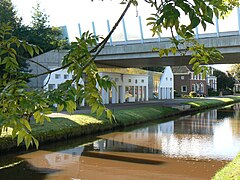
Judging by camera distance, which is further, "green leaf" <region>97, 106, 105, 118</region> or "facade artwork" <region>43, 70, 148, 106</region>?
"facade artwork" <region>43, 70, 148, 106</region>

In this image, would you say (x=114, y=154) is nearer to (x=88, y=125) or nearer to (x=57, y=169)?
(x=57, y=169)

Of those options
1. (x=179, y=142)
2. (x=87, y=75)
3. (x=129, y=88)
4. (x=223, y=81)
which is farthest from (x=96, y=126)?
(x=223, y=81)

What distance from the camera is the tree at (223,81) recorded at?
77.2 meters

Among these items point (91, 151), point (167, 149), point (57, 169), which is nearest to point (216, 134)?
point (167, 149)

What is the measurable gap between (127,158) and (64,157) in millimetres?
2327

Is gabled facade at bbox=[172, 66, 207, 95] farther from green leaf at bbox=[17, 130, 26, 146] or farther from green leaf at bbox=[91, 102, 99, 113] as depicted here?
green leaf at bbox=[17, 130, 26, 146]

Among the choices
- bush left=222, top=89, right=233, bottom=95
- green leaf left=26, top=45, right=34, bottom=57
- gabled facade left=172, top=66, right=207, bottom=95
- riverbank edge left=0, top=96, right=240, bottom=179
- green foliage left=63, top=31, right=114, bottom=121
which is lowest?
riverbank edge left=0, top=96, right=240, bottom=179

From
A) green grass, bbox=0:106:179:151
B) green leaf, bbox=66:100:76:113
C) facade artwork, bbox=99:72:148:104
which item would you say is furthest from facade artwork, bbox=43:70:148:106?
green leaf, bbox=66:100:76:113

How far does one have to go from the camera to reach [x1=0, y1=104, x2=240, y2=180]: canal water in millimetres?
10227

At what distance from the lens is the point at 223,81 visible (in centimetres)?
7750

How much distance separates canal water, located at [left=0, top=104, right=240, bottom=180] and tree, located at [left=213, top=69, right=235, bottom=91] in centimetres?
6163

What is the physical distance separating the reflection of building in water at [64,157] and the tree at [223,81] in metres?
67.8

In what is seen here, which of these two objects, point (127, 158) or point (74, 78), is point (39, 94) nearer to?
point (74, 78)

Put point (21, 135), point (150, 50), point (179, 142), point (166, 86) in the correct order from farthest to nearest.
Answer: point (166, 86) < point (150, 50) < point (179, 142) < point (21, 135)
